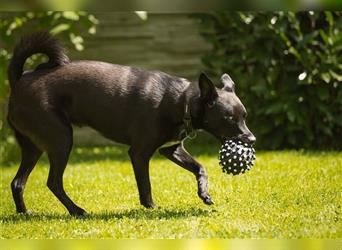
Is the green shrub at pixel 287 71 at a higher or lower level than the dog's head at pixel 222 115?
lower

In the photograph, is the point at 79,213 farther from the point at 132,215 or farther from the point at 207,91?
the point at 207,91

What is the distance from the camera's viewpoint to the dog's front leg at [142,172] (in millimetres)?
4168

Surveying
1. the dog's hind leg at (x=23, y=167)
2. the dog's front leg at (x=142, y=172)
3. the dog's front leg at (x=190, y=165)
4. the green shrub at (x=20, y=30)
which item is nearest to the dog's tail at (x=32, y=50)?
the dog's hind leg at (x=23, y=167)

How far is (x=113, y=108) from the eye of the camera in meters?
4.21

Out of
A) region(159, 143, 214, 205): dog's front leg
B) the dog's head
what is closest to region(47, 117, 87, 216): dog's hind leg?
region(159, 143, 214, 205): dog's front leg

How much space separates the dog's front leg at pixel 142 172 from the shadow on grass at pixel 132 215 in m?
0.06

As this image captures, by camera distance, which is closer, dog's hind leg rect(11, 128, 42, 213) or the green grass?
the green grass

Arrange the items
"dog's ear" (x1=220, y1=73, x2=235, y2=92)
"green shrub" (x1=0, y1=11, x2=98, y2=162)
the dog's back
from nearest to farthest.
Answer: the dog's back < "dog's ear" (x1=220, y1=73, x2=235, y2=92) < "green shrub" (x1=0, y1=11, x2=98, y2=162)

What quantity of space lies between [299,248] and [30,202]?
187 centimetres

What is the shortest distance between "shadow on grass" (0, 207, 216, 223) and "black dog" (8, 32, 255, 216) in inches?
2.7

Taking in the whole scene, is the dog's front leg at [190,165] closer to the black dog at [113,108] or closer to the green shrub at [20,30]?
the black dog at [113,108]

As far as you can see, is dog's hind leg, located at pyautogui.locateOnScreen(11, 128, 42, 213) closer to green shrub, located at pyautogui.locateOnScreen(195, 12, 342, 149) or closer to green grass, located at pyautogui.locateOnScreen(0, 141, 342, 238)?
green grass, located at pyautogui.locateOnScreen(0, 141, 342, 238)

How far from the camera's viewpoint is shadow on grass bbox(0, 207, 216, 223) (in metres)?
4.07

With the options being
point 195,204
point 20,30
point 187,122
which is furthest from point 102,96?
point 20,30
